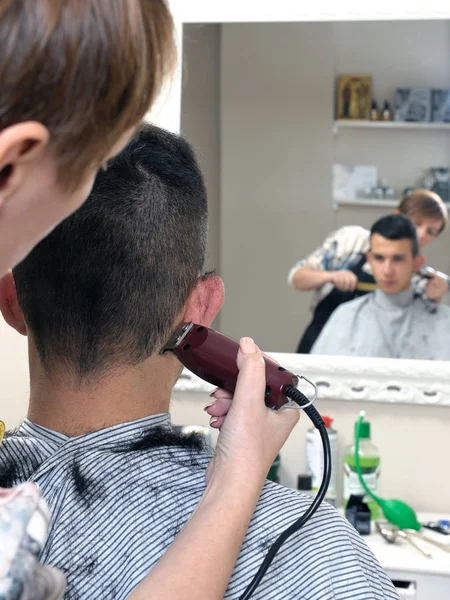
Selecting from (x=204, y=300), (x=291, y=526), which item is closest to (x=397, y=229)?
(x=204, y=300)

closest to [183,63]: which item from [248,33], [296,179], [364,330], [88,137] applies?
[248,33]

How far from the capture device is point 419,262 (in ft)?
6.48

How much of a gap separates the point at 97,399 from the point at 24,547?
0.48 m

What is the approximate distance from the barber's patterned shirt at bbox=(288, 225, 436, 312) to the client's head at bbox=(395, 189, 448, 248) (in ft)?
0.36

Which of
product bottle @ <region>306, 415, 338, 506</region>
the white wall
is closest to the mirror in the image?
the white wall

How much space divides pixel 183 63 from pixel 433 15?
25.8 inches

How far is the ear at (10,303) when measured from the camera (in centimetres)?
110

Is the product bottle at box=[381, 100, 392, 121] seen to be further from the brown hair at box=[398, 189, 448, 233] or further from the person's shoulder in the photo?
the person's shoulder

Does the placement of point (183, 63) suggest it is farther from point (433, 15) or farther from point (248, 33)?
point (433, 15)

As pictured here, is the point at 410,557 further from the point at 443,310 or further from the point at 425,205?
the point at 425,205

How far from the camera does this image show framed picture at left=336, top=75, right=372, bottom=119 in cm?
197

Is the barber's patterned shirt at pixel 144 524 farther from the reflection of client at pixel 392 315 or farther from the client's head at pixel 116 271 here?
the reflection of client at pixel 392 315

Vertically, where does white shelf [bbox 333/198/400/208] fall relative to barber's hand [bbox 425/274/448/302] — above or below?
above

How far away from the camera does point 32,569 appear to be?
0.52 meters
